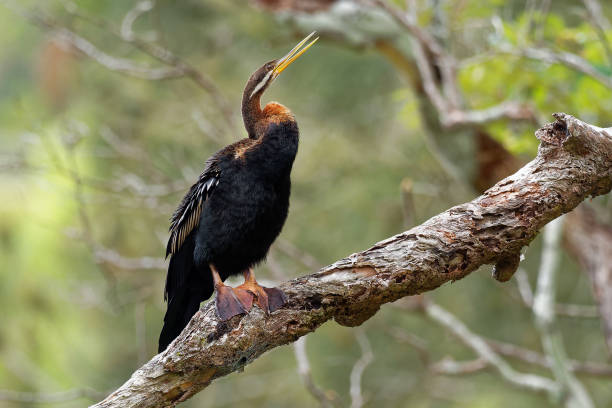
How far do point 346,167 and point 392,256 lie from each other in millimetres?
6621

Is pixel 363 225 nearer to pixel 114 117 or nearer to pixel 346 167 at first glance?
pixel 346 167

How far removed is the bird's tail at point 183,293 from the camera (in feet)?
12.3

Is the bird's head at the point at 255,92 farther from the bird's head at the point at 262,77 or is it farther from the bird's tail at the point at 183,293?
the bird's tail at the point at 183,293

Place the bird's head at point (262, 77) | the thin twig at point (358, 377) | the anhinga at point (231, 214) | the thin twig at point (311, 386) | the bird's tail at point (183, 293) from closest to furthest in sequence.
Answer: the anhinga at point (231, 214) → the bird's tail at point (183, 293) → the bird's head at point (262, 77) → the thin twig at point (311, 386) → the thin twig at point (358, 377)

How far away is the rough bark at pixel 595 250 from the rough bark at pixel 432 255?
2.49m

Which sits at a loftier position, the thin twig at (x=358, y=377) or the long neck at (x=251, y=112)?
the long neck at (x=251, y=112)

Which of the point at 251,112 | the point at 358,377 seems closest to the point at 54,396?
the point at 358,377

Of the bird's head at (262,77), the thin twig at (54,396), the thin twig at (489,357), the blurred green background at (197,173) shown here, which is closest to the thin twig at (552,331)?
the thin twig at (489,357)

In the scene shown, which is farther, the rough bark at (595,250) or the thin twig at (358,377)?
the rough bark at (595,250)

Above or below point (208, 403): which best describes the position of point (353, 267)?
below

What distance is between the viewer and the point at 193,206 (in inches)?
145

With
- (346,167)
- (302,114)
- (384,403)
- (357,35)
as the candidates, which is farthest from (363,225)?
(357,35)

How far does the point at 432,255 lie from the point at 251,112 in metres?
1.47

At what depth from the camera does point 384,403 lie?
381 inches
